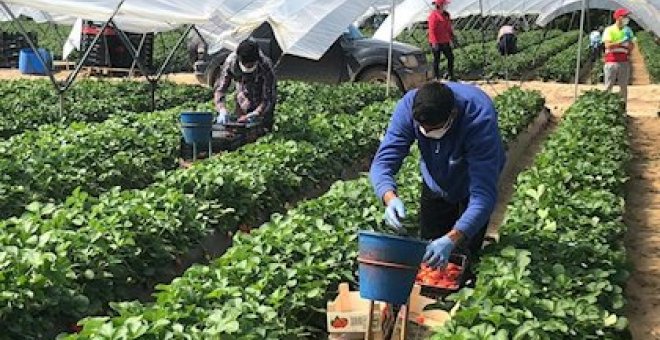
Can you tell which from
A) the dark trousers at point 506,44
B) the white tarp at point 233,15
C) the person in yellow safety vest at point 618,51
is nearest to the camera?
the white tarp at point 233,15

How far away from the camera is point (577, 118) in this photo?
39.1 ft

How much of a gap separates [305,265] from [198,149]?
4513mm

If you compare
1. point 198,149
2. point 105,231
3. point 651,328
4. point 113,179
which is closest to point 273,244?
point 105,231

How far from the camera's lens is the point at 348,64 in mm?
18609

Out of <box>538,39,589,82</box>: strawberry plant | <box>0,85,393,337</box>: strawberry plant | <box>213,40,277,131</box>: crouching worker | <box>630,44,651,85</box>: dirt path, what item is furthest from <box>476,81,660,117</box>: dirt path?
<box>0,85,393,337</box>: strawberry plant

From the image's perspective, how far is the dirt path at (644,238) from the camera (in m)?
6.31

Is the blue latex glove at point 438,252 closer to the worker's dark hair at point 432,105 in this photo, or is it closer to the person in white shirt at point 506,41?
the worker's dark hair at point 432,105

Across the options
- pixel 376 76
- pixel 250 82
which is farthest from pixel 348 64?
pixel 250 82

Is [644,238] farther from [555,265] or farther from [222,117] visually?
[222,117]

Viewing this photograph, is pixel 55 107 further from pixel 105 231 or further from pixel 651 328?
pixel 651 328

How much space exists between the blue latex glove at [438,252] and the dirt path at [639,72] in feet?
80.2

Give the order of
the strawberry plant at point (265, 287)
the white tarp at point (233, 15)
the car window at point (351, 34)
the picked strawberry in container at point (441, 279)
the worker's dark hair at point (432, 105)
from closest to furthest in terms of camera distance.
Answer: the strawberry plant at point (265, 287) → the worker's dark hair at point (432, 105) → the picked strawberry in container at point (441, 279) → the white tarp at point (233, 15) → the car window at point (351, 34)

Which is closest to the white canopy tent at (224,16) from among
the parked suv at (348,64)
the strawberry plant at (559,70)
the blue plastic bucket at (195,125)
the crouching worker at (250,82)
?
the parked suv at (348,64)

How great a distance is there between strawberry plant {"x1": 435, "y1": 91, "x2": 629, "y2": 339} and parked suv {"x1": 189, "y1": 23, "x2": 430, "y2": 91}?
10.3m
